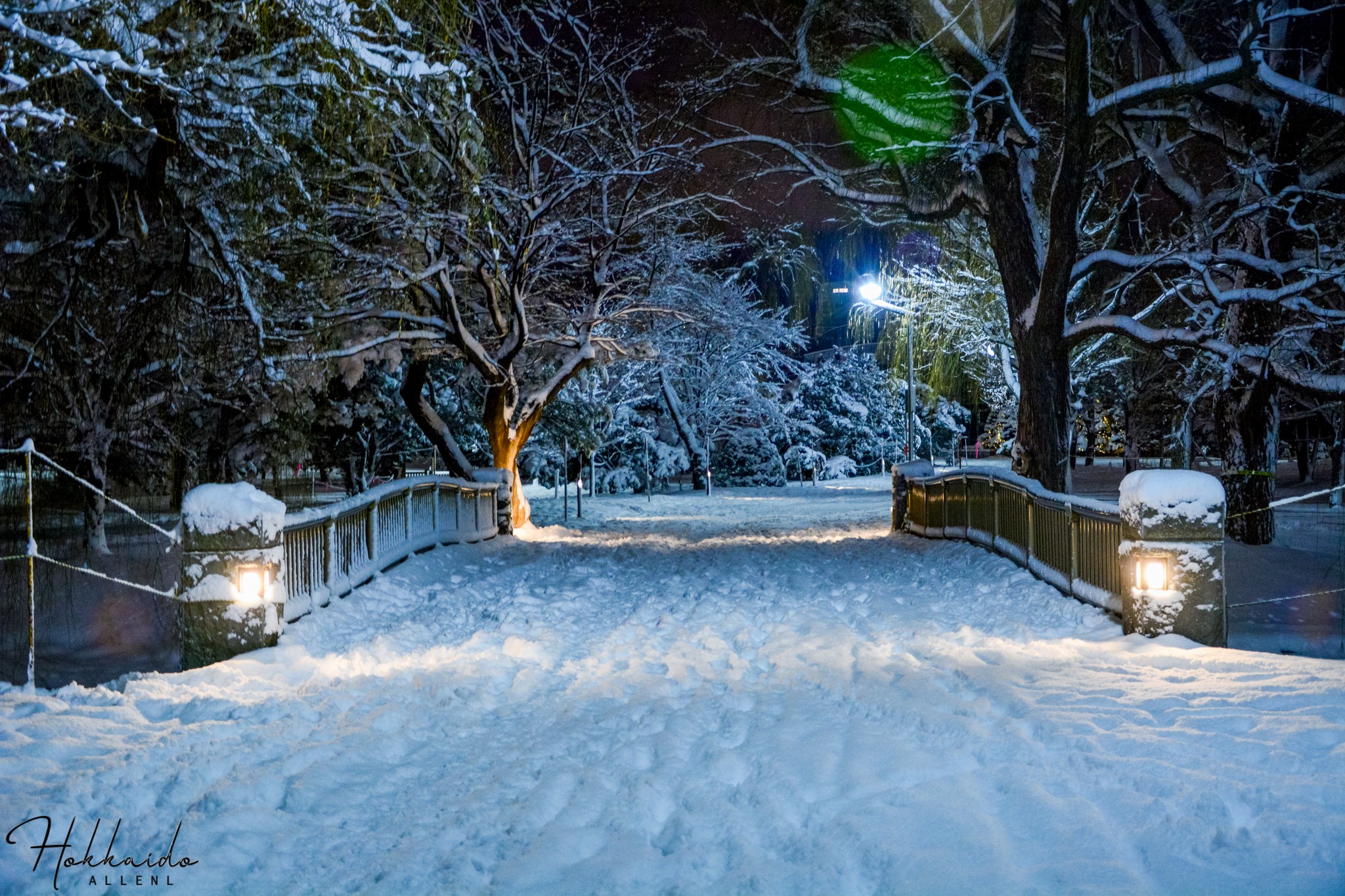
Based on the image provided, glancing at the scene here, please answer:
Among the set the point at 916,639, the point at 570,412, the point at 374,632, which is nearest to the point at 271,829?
the point at 374,632

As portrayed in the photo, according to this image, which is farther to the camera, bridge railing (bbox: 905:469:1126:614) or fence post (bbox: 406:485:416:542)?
fence post (bbox: 406:485:416:542)

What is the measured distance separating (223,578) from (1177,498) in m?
8.00

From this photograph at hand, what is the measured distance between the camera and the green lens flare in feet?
53.6

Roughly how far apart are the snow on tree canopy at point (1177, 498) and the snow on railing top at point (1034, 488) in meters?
0.48

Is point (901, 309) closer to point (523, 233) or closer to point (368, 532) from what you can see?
point (523, 233)

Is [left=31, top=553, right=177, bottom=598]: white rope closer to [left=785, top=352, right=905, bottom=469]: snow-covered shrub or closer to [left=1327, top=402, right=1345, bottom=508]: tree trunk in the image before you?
[left=1327, top=402, right=1345, bottom=508]: tree trunk

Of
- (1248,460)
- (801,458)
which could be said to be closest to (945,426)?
(801,458)

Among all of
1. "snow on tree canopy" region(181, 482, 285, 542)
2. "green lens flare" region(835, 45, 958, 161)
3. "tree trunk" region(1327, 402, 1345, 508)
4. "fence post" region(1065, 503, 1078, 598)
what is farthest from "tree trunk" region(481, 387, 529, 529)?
"tree trunk" region(1327, 402, 1345, 508)

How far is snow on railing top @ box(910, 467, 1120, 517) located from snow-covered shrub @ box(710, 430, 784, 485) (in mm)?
28558

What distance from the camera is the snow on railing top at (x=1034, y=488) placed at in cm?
921

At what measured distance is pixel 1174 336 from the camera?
14.9 meters

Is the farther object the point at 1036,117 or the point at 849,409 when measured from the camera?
the point at 849,409

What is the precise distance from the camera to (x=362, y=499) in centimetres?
1139

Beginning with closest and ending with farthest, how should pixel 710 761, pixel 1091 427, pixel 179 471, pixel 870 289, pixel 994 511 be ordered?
pixel 710 761
pixel 994 511
pixel 179 471
pixel 870 289
pixel 1091 427
